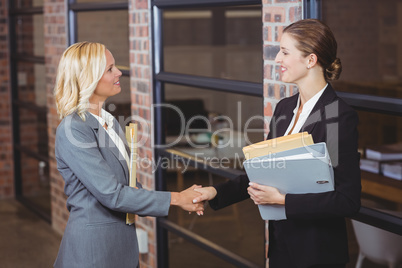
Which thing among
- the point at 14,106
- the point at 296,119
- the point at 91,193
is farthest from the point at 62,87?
the point at 14,106

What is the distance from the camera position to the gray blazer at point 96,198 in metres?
2.49

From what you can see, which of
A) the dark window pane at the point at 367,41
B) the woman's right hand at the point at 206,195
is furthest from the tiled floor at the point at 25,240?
the dark window pane at the point at 367,41

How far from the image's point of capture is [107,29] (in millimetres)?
9984

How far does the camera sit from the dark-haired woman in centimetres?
217

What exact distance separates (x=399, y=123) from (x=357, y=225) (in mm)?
4595

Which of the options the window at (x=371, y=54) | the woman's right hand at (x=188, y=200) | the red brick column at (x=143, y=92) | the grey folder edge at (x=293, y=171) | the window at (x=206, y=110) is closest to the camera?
the grey folder edge at (x=293, y=171)

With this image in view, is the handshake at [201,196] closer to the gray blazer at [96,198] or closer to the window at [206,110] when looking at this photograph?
the gray blazer at [96,198]

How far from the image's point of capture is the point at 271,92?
307cm

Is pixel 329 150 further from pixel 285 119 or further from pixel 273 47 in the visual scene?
pixel 273 47

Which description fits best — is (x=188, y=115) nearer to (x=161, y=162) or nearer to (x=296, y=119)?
(x=161, y=162)

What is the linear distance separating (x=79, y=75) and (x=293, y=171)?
2.98ft

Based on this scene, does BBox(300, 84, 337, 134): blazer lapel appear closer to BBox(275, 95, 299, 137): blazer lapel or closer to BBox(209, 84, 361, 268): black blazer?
BBox(209, 84, 361, 268): black blazer

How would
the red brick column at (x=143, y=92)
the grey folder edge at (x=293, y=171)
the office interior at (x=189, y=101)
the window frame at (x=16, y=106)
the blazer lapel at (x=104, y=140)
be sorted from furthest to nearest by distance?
the window frame at (x=16, y=106) < the red brick column at (x=143, y=92) < the office interior at (x=189, y=101) < the blazer lapel at (x=104, y=140) < the grey folder edge at (x=293, y=171)

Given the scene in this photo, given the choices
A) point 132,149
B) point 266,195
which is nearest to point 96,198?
point 132,149
